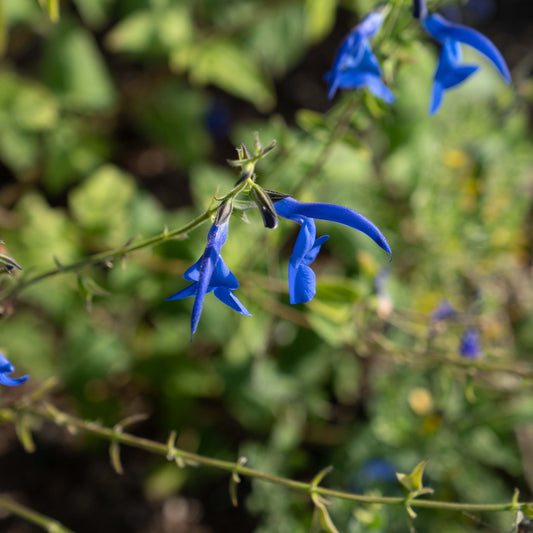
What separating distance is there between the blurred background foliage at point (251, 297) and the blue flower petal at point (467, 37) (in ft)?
2.02

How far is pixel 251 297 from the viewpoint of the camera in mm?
1930

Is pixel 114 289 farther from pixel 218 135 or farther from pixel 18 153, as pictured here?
pixel 218 135

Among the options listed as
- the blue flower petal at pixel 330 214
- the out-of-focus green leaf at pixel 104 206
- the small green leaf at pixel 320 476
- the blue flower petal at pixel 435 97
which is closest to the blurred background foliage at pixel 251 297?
the out-of-focus green leaf at pixel 104 206

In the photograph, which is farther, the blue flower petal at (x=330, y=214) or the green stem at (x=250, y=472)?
the green stem at (x=250, y=472)

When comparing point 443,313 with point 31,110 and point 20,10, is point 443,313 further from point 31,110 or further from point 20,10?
point 20,10

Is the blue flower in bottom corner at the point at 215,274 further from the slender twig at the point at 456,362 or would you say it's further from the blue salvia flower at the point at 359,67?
the slender twig at the point at 456,362

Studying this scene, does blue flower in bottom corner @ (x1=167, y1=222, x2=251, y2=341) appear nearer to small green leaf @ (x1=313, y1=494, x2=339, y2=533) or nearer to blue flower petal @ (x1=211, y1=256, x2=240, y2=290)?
blue flower petal @ (x1=211, y1=256, x2=240, y2=290)

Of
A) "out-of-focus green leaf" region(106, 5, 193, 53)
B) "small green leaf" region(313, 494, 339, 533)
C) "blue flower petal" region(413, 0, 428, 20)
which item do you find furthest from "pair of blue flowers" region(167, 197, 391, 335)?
"out-of-focus green leaf" region(106, 5, 193, 53)

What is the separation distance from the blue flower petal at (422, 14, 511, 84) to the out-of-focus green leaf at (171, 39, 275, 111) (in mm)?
1336

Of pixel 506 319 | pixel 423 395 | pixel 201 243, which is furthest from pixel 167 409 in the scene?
pixel 506 319

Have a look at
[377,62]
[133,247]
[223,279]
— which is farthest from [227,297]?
[377,62]

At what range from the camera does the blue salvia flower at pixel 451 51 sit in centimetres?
116

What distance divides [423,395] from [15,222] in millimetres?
1758

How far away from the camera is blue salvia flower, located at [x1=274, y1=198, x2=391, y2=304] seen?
2.67ft
